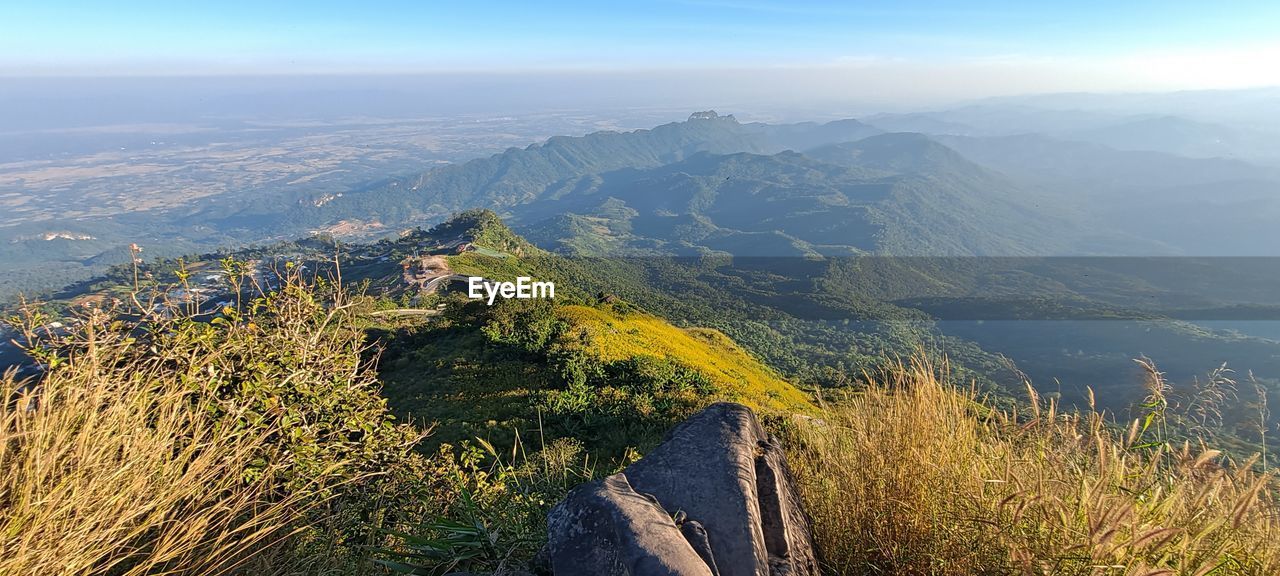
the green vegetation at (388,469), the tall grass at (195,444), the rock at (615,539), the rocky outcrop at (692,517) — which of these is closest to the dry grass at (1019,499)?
the green vegetation at (388,469)

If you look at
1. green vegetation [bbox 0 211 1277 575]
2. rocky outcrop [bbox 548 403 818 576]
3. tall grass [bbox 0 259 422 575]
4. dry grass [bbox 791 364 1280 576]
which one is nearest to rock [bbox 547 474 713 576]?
rocky outcrop [bbox 548 403 818 576]

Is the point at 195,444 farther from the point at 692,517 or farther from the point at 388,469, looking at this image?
the point at 692,517

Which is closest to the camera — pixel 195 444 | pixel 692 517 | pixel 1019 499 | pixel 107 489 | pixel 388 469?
pixel 1019 499

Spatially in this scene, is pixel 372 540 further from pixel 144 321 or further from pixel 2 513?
pixel 144 321

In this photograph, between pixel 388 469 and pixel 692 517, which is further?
pixel 388 469

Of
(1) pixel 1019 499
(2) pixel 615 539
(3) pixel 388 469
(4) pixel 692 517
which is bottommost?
(3) pixel 388 469

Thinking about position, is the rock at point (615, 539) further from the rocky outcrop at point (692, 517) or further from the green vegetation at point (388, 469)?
the green vegetation at point (388, 469)

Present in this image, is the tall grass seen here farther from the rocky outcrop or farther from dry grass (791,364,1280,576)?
dry grass (791,364,1280,576)

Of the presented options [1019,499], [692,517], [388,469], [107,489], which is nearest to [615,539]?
[692,517]
